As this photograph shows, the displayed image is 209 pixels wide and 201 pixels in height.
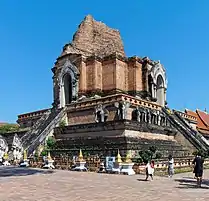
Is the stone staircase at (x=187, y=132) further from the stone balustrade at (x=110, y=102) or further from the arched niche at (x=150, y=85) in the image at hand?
the arched niche at (x=150, y=85)

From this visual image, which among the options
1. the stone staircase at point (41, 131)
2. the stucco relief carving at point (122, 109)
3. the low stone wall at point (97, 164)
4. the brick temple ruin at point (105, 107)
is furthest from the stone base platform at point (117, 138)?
the stucco relief carving at point (122, 109)

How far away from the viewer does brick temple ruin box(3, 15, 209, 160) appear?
2384cm

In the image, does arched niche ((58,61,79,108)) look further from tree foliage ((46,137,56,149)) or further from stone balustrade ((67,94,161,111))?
tree foliage ((46,137,56,149))

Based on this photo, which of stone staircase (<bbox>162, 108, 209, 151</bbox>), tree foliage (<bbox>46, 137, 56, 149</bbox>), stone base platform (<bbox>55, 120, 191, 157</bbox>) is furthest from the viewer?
stone staircase (<bbox>162, 108, 209, 151</bbox>)

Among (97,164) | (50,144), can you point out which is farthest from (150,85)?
(97,164)

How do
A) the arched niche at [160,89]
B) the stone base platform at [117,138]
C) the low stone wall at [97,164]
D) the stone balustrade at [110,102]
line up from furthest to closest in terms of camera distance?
the arched niche at [160,89] → the stone balustrade at [110,102] → the stone base platform at [117,138] → the low stone wall at [97,164]

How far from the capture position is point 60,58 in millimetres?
33562

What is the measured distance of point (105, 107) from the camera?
27266mm

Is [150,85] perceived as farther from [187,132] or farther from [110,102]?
[110,102]

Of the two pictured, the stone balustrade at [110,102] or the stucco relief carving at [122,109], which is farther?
the stone balustrade at [110,102]

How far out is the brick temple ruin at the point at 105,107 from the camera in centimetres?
2384

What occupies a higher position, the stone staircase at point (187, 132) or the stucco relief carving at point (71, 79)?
the stucco relief carving at point (71, 79)

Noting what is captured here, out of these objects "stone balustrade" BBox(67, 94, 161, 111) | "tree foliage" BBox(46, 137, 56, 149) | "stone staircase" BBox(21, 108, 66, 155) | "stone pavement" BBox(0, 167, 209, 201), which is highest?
"stone balustrade" BBox(67, 94, 161, 111)

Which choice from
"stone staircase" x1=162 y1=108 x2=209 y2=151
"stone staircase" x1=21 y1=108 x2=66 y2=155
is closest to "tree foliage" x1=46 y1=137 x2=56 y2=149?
"stone staircase" x1=21 y1=108 x2=66 y2=155
